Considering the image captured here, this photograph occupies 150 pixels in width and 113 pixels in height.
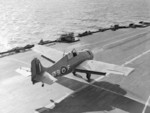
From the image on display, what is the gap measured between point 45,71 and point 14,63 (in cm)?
1371

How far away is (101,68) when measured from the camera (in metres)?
26.2

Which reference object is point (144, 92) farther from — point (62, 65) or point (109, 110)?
point (62, 65)

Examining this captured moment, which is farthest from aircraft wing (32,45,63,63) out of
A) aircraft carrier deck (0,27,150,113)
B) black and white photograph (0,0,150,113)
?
aircraft carrier deck (0,27,150,113)

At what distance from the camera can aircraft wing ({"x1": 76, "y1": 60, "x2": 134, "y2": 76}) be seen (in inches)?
970

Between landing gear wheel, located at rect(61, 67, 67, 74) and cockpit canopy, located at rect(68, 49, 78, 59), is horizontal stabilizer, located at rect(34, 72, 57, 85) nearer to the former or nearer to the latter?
landing gear wheel, located at rect(61, 67, 67, 74)

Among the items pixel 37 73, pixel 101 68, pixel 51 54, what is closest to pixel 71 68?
pixel 101 68

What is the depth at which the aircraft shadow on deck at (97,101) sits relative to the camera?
21312mm

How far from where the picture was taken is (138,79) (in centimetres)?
2891

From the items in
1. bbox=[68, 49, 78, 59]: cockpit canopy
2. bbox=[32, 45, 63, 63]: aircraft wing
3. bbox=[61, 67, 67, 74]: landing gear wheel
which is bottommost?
bbox=[61, 67, 67, 74]: landing gear wheel

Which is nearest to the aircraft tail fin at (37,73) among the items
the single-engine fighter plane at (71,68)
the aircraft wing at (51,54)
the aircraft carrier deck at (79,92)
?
the single-engine fighter plane at (71,68)

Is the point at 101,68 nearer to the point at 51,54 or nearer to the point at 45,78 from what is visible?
the point at 45,78

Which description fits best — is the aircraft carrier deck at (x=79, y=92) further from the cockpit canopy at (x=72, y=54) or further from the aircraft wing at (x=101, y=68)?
the cockpit canopy at (x=72, y=54)

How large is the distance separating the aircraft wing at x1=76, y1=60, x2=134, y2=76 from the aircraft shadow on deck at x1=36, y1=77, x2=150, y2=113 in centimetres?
210

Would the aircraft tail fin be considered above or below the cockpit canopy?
below
